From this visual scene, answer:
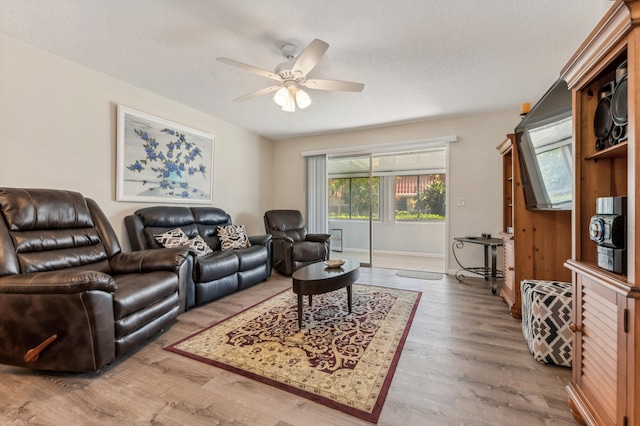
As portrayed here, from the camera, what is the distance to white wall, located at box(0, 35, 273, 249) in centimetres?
232

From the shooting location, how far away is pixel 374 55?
2.47 m

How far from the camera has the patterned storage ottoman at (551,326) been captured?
1795mm

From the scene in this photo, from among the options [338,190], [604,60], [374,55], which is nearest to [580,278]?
[604,60]

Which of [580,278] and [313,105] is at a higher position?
[313,105]

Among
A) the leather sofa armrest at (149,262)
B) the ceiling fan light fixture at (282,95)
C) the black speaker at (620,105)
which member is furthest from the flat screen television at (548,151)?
the leather sofa armrest at (149,262)

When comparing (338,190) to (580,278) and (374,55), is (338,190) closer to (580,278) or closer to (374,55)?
(374,55)

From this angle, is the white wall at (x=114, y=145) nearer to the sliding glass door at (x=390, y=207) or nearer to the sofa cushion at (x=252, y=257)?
the sliding glass door at (x=390, y=207)

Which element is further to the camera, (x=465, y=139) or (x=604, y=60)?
(x=465, y=139)

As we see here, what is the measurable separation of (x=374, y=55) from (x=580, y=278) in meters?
2.24

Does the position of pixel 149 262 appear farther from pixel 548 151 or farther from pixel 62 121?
pixel 548 151

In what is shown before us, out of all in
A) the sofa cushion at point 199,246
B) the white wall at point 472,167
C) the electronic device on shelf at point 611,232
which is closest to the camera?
the electronic device on shelf at point 611,232

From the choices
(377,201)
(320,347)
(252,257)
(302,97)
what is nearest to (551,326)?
(320,347)

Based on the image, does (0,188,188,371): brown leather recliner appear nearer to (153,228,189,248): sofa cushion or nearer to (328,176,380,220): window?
(153,228,189,248): sofa cushion

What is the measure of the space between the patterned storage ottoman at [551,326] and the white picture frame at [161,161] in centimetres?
405
